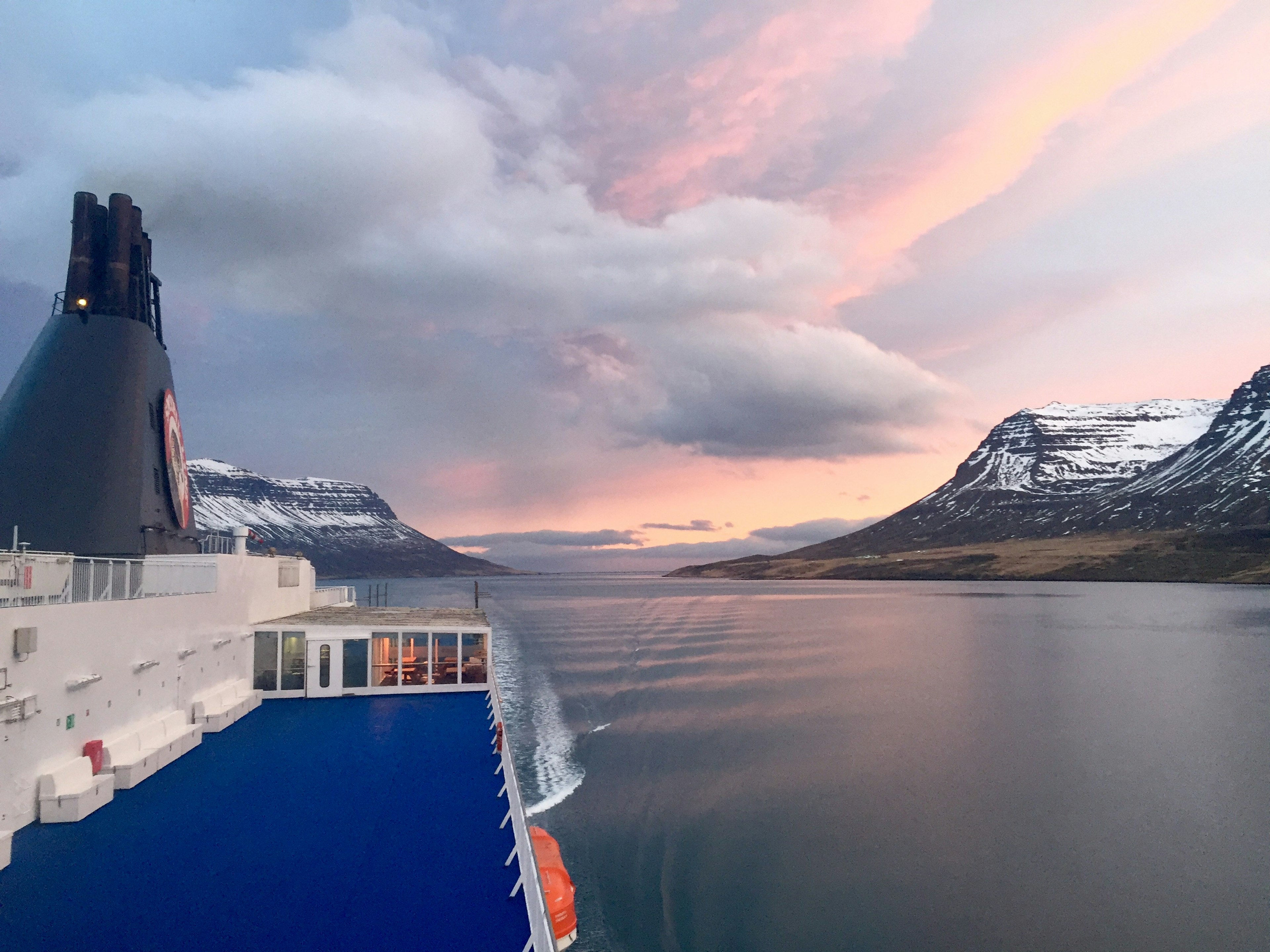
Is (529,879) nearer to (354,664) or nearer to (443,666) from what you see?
(443,666)

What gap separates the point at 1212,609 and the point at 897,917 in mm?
124143

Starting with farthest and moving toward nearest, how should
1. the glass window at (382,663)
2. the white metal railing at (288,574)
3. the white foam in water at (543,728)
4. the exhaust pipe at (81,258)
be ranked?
the white metal railing at (288,574) → the white foam in water at (543,728) → the glass window at (382,663) → the exhaust pipe at (81,258)

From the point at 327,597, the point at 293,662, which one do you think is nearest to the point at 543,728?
the point at 327,597

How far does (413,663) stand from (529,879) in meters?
19.3

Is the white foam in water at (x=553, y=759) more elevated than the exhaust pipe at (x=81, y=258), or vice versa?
the exhaust pipe at (x=81, y=258)

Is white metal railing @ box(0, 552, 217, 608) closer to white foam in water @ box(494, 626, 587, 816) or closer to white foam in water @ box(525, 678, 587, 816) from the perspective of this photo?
white foam in water @ box(494, 626, 587, 816)

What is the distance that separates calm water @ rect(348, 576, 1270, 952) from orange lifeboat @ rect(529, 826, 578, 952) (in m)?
2.81

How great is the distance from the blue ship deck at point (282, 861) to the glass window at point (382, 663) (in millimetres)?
7824

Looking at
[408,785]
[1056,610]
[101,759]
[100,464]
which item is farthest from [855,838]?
[1056,610]

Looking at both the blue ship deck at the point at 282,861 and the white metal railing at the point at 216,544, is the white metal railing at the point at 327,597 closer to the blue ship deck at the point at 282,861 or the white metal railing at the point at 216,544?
the white metal railing at the point at 216,544

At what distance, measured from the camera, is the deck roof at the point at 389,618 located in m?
27.9

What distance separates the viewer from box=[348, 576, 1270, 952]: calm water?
61.8 ft

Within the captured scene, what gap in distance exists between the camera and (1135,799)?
28125 millimetres

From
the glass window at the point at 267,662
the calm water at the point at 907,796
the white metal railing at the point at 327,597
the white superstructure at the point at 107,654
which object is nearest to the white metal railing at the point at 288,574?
the white metal railing at the point at 327,597
